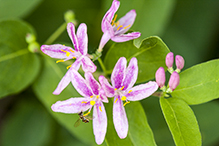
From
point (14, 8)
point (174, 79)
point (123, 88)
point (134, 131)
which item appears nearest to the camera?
point (174, 79)

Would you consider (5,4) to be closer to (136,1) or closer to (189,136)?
(136,1)

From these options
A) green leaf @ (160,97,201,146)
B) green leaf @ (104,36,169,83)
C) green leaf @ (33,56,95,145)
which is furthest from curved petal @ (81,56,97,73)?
green leaf @ (33,56,95,145)

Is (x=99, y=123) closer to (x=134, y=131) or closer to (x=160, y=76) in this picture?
(x=134, y=131)

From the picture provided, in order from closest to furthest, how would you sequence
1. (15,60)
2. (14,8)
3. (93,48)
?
(15,60) → (14,8) → (93,48)

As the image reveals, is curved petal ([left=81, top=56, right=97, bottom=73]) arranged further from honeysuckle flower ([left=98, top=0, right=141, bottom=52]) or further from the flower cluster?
honeysuckle flower ([left=98, top=0, right=141, bottom=52])

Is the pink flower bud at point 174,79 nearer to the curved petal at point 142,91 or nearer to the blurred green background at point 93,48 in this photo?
the curved petal at point 142,91

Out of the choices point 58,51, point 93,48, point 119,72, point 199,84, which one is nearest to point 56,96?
point 58,51
